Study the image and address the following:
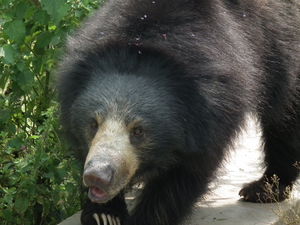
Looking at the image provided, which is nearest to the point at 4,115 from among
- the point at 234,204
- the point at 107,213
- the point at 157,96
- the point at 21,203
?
the point at 21,203

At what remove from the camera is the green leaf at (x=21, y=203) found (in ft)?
19.2

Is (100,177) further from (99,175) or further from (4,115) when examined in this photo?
(4,115)

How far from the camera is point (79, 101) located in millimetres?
4789

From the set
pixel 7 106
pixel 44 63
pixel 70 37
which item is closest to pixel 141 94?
pixel 70 37

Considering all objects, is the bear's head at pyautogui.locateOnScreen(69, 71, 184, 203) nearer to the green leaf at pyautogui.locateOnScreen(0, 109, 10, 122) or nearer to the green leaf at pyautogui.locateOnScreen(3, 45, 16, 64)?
the green leaf at pyautogui.locateOnScreen(3, 45, 16, 64)

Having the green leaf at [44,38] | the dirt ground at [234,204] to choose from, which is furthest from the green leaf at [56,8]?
the dirt ground at [234,204]

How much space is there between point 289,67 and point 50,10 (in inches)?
68.2

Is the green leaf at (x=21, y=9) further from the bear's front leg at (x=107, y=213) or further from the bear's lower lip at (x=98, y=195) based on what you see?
the bear's lower lip at (x=98, y=195)

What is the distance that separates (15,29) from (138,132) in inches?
50.7

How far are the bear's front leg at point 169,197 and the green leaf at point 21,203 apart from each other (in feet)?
3.97

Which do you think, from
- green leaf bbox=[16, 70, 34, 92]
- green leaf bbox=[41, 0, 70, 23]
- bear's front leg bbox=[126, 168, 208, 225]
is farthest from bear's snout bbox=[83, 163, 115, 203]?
green leaf bbox=[16, 70, 34, 92]

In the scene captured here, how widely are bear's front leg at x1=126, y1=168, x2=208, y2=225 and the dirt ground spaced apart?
284 millimetres

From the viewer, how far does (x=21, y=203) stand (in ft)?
19.2

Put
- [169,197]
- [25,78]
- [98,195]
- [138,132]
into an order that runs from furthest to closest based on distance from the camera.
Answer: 1. [25,78]
2. [169,197]
3. [138,132]
4. [98,195]
